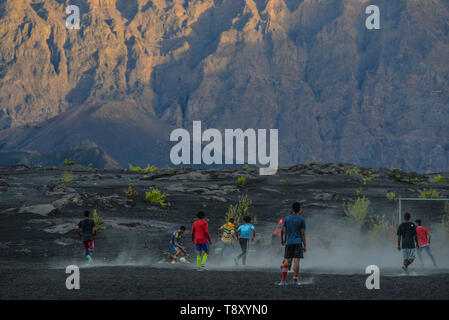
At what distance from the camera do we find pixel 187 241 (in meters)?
30.0

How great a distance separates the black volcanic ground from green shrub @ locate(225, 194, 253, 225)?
524mm

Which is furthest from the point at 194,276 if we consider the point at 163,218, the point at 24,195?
the point at 24,195

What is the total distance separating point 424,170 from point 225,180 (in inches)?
5128

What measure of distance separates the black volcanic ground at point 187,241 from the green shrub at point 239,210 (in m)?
0.52

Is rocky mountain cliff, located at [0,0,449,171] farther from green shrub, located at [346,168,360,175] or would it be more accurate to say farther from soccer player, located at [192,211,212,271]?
soccer player, located at [192,211,212,271]

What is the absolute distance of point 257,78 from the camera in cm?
19162

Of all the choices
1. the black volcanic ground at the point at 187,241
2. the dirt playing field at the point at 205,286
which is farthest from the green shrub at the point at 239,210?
the dirt playing field at the point at 205,286

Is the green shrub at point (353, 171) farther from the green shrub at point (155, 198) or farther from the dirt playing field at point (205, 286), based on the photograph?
the dirt playing field at point (205, 286)

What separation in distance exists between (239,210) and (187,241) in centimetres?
844

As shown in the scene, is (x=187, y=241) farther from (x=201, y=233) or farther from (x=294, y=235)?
(x=294, y=235)

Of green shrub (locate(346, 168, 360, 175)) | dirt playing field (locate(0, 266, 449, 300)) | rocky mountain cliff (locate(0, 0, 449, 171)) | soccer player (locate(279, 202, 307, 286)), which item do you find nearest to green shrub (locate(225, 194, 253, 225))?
dirt playing field (locate(0, 266, 449, 300))

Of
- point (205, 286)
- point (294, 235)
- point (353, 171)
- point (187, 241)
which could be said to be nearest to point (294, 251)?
point (294, 235)

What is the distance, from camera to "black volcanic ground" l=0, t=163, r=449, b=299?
14992 millimetres
